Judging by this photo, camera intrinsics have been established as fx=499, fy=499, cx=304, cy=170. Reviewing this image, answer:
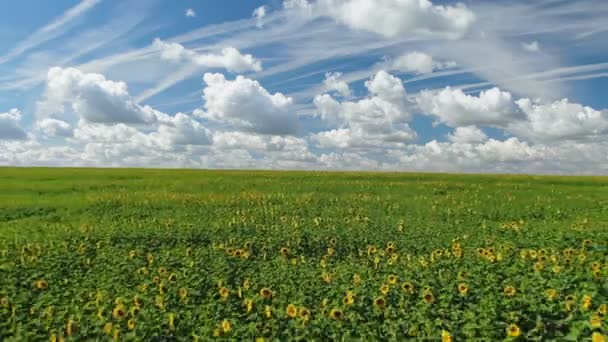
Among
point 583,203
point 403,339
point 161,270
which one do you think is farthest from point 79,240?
point 583,203

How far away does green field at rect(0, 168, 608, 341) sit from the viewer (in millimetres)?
7238

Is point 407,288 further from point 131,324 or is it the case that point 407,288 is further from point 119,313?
point 119,313

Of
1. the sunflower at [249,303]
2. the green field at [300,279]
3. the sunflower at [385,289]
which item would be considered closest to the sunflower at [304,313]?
the green field at [300,279]

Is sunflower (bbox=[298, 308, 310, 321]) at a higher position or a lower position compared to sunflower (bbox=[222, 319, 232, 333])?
higher

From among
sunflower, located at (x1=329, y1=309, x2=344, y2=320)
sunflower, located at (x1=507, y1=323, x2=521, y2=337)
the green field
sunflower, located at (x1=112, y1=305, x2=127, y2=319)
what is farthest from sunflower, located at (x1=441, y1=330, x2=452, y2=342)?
sunflower, located at (x1=112, y1=305, x2=127, y2=319)

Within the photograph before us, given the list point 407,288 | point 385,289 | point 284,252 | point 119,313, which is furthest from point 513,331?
point 284,252

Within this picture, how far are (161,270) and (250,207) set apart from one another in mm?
12136

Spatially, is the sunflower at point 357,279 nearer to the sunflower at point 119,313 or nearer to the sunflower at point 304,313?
the sunflower at point 304,313

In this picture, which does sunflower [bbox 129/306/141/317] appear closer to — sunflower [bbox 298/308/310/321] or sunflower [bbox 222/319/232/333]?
sunflower [bbox 222/319/232/333]

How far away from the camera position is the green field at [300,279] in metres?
7.24

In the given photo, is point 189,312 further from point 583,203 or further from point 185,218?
point 583,203

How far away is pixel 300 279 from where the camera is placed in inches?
377

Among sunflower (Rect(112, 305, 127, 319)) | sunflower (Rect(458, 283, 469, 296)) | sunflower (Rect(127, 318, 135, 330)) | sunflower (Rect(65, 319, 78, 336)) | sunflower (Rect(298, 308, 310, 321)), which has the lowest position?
sunflower (Rect(65, 319, 78, 336))

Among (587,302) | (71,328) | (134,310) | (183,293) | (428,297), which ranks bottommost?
(71,328)
